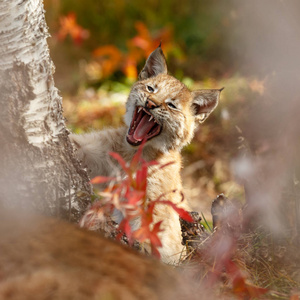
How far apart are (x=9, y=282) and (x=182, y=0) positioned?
7423mm

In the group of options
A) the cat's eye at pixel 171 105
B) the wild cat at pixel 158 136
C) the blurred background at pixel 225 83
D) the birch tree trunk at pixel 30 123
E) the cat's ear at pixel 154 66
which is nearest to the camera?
the birch tree trunk at pixel 30 123

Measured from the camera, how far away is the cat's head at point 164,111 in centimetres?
347

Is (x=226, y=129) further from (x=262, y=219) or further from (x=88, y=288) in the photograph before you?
(x=88, y=288)

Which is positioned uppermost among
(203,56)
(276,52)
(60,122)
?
(203,56)

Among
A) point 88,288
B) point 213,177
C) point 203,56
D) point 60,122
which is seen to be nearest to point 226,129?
point 213,177

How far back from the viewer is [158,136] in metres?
3.47

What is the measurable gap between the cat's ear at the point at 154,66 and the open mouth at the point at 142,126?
537mm

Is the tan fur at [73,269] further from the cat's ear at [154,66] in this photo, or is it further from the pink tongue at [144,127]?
the cat's ear at [154,66]

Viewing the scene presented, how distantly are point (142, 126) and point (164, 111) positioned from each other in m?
0.21

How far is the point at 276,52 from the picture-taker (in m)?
4.14

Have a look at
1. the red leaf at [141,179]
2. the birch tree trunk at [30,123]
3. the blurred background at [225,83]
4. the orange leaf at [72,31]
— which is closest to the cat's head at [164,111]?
the blurred background at [225,83]

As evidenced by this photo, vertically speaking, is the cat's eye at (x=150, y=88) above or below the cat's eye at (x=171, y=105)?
above

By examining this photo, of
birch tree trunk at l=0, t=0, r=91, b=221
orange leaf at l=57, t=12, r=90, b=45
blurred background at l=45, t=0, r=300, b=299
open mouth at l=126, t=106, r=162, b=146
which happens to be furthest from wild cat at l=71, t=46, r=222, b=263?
orange leaf at l=57, t=12, r=90, b=45

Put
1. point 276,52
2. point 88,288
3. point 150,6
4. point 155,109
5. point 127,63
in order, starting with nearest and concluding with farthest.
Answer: point 88,288 → point 155,109 → point 276,52 → point 127,63 → point 150,6
